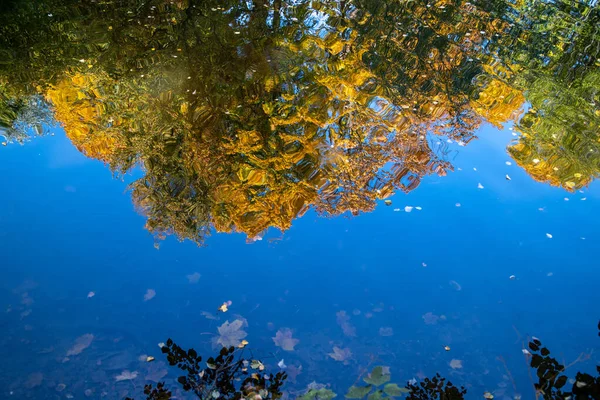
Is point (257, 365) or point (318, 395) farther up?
point (257, 365)

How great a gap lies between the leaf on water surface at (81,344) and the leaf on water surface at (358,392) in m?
1.18

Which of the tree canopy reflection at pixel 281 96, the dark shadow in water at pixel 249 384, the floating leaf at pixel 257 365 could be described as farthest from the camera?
the tree canopy reflection at pixel 281 96

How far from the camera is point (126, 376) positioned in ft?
6.40

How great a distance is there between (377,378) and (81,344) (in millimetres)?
1326

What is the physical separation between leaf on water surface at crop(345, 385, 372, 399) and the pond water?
57 mm

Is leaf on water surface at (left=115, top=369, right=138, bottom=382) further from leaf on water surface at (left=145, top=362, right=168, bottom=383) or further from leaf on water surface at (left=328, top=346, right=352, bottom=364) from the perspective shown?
leaf on water surface at (left=328, top=346, right=352, bottom=364)

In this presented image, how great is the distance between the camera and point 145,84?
330cm

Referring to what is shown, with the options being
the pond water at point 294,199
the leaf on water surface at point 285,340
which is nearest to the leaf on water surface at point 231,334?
the pond water at point 294,199

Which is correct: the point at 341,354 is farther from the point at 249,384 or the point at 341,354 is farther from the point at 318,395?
the point at 249,384

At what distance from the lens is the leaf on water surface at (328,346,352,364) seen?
2.02 meters

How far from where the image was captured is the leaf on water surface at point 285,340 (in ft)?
6.78

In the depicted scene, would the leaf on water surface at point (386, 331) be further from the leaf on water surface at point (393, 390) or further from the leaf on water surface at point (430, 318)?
the leaf on water surface at point (393, 390)

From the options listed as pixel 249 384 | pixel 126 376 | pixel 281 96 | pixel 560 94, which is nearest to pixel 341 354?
pixel 249 384

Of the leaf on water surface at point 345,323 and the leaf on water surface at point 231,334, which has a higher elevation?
the leaf on water surface at point 345,323
